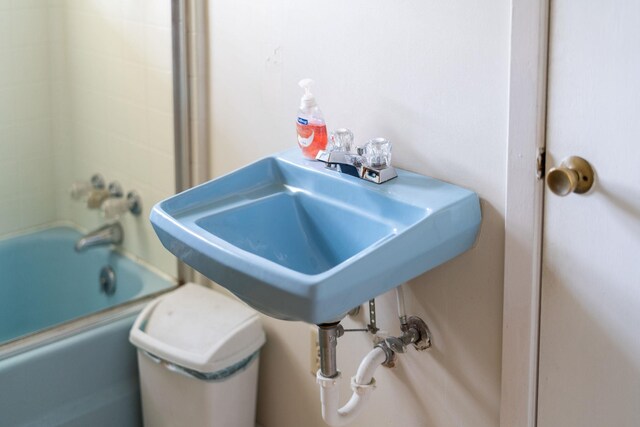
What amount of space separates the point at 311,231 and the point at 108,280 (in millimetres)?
910

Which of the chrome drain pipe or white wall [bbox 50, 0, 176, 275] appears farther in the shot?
white wall [bbox 50, 0, 176, 275]

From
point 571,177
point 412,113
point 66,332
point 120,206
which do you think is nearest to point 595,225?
point 571,177

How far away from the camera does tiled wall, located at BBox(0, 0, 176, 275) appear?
230cm

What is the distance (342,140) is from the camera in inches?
69.2

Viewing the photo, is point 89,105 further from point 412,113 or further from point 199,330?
point 412,113

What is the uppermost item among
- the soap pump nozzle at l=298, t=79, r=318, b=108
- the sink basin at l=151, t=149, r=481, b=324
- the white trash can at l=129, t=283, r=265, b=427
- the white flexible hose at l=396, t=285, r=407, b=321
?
the soap pump nozzle at l=298, t=79, r=318, b=108

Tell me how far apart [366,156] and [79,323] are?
94 cm

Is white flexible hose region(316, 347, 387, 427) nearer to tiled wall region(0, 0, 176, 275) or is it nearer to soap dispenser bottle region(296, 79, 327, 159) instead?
soap dispenser bottle region(296, 79, 327, 159)

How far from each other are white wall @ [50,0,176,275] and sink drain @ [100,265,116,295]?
0.26 ft

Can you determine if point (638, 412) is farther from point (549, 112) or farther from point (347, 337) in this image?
point (347, 337)

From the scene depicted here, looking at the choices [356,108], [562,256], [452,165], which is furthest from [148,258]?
[562,256]

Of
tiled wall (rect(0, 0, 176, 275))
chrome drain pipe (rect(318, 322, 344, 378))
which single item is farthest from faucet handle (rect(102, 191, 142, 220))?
chrome drain pipe (rect(318, 322, 344, 378))

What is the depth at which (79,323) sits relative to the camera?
2.24 meters

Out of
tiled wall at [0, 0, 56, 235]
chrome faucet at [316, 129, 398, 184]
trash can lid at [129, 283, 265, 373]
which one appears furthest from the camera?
tiled wall at [0, 0, 56, 235]
